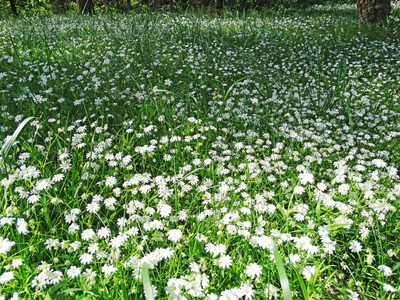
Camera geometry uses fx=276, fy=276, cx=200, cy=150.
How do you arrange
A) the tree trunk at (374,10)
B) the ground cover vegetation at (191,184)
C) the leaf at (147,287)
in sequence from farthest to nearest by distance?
the tree trunk at (374,10), the ground cover vegetation at (191,184), the leaf at (147,287)

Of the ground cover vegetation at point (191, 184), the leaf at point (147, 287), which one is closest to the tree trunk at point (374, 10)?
the ground cover vegetation at point (191, 184)

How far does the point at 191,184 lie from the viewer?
2469mm

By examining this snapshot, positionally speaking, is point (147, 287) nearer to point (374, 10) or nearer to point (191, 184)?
point (191, 184)

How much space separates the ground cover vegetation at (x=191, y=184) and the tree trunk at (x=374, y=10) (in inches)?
123

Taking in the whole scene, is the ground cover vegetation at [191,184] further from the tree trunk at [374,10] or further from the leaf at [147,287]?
the tree trunk at [374,10]

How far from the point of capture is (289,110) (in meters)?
3.68

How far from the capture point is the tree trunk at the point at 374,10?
739 cm

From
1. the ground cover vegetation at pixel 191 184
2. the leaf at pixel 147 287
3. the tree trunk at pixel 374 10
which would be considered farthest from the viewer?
the tree trunk at pixel 374 10

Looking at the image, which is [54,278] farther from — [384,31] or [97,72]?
[384,31]

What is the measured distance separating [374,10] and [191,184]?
8018mm

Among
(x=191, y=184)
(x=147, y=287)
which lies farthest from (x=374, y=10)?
(x=147, y=287)

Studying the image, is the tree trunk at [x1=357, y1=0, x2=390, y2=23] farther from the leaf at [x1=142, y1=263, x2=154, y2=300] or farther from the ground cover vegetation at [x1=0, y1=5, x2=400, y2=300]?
the leaf at [x1=142, y1=263, x2=154, y2=300]

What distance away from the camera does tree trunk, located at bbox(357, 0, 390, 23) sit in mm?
7387

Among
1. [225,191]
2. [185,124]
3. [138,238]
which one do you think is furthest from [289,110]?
[138,238]
